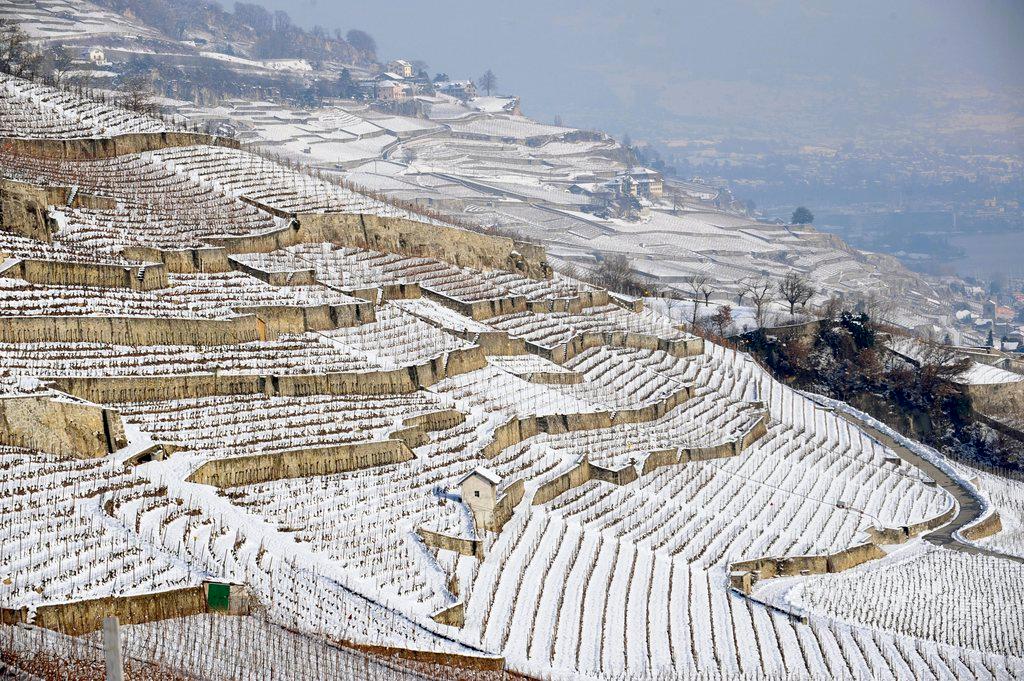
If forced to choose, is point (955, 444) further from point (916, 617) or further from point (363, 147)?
point (363, 147)

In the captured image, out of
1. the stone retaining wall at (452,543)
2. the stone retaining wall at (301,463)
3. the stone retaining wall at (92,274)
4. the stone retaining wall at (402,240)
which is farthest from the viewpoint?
the stone retaining wall at (402,240)

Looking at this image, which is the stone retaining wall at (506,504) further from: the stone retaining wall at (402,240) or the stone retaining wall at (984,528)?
the stone retaining wall at (402,240)

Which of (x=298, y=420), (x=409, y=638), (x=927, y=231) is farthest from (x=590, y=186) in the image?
(x=409, y=638)

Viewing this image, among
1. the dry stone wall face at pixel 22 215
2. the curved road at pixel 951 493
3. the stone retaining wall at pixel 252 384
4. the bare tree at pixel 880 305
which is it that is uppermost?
the dry stone wall face at pixel 22 215

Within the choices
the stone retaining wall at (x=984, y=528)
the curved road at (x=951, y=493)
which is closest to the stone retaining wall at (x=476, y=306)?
the curved road at (x=951, y=493)

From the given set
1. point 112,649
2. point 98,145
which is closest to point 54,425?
point 112,649

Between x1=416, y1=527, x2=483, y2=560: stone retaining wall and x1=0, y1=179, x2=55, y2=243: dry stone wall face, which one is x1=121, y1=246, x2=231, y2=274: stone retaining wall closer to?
x1=0, y1=179, x2=55, y2=243: dry stone wall face
